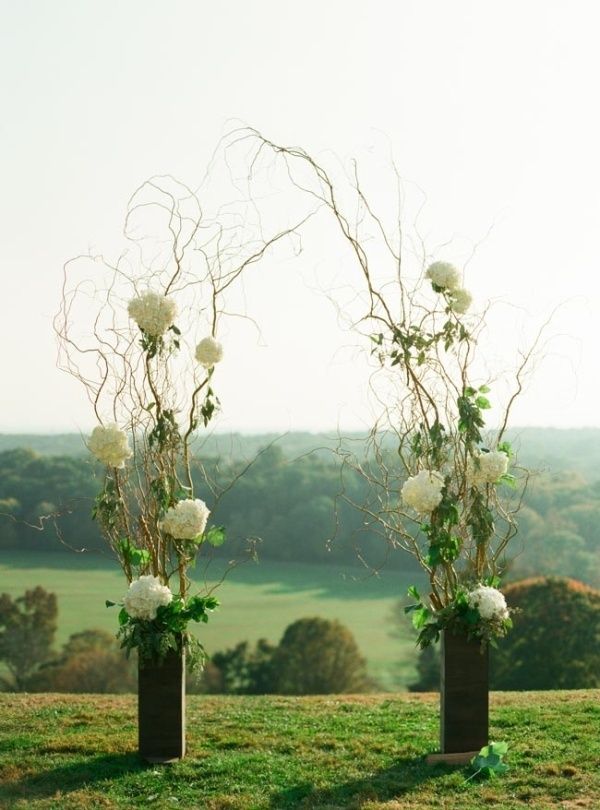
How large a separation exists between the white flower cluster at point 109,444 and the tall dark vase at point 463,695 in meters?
2.13

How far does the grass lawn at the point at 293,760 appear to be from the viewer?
5043mm

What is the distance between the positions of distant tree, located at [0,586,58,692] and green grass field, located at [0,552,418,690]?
0.22 m

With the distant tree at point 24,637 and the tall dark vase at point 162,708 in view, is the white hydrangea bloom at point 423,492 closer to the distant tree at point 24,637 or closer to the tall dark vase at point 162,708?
the tall dark vase at point 162,708

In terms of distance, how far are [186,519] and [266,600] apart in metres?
12.9

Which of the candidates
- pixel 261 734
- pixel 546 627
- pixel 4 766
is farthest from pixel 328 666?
pixel 4 766

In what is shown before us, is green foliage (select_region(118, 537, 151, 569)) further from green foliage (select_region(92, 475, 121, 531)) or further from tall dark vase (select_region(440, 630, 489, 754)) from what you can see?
tall dark vase (select_region(440, 630, 489, 754))


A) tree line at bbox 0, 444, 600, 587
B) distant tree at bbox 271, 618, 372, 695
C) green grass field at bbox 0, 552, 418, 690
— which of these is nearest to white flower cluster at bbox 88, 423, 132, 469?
tree line at bbox 0, 444, 600, 587

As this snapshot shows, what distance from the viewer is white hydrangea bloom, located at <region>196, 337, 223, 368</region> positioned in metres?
5.86

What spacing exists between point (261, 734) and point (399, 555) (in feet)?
39.2

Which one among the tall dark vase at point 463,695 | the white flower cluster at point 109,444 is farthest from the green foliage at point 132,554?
the tall dark vase at point 463,695

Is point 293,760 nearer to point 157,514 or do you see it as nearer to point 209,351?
point 157,514

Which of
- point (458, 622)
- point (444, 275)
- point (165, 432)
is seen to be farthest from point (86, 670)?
point (444, 275)

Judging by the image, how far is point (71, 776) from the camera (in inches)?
213

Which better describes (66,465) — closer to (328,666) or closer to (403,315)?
(328,666)
